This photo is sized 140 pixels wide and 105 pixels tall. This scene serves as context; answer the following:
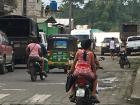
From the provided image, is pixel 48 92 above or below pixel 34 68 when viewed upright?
below

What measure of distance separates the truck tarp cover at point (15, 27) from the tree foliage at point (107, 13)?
9141 centimetres

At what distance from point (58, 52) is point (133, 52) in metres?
24.6

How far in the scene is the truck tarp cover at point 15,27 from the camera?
3334 cm

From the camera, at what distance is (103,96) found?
1775cm

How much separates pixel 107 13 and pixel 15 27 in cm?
9516

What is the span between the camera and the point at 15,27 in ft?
110

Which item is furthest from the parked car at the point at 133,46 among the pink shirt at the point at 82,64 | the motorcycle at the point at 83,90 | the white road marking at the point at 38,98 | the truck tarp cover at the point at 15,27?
the motorcycle at the point at 83,90

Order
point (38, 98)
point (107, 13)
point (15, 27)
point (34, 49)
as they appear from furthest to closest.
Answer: point (107, 13)
point (15, 27)
point (34, 49)
point (38, 98)

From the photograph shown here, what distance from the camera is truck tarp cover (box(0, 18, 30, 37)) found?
33344 millimetres

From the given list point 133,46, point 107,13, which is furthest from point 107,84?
point 107,13

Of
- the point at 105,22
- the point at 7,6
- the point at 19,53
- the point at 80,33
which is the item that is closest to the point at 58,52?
the point at 19,53

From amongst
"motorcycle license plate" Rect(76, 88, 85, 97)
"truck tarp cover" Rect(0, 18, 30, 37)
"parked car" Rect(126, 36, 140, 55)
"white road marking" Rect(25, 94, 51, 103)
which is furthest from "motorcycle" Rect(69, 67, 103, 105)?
"parked car" Rect(126, 36, 140, 55)

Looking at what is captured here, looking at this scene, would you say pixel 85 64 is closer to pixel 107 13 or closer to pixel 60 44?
pixel 60 44

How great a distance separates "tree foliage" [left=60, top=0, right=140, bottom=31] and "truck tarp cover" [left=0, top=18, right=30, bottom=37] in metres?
91.4
